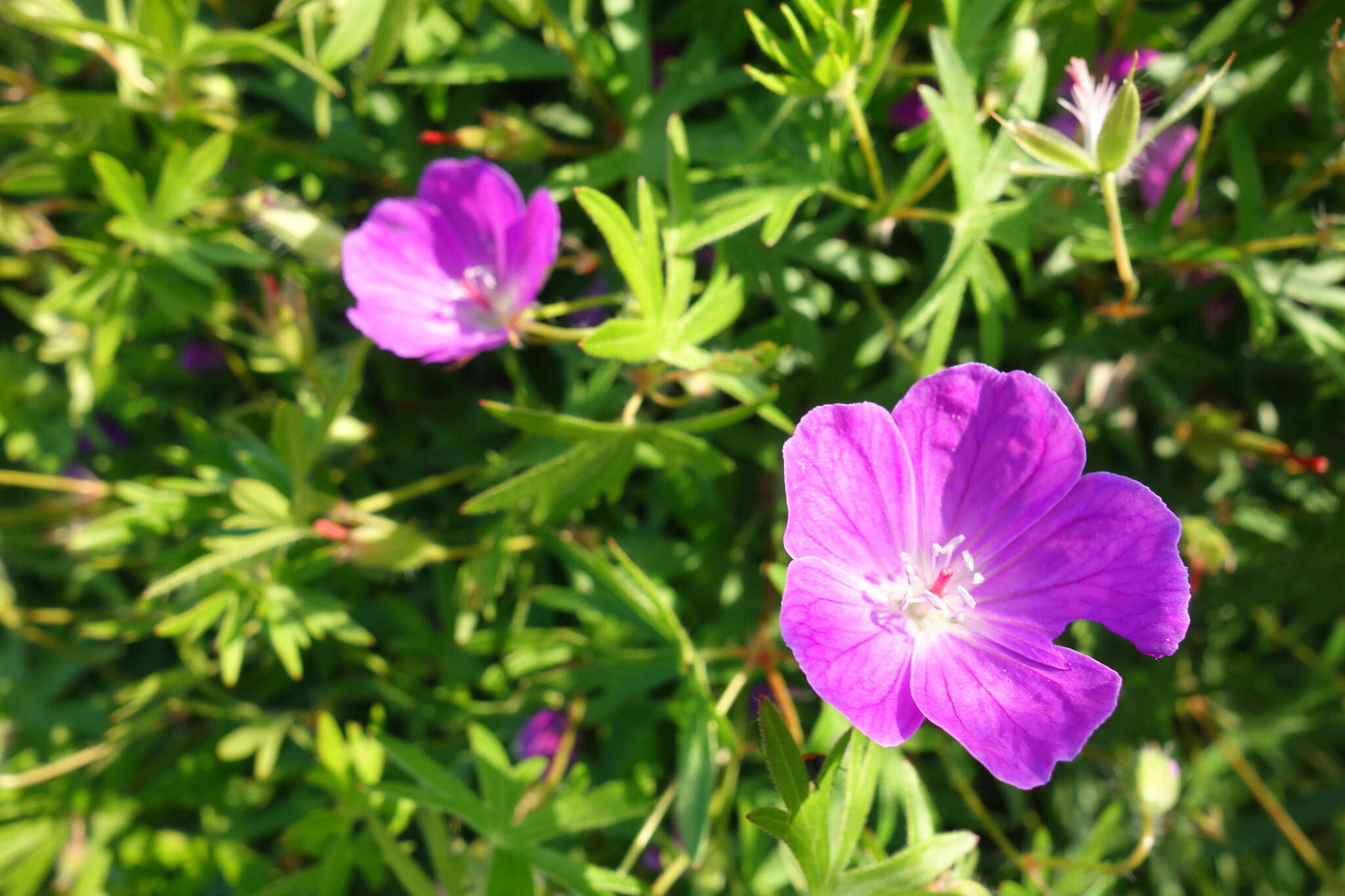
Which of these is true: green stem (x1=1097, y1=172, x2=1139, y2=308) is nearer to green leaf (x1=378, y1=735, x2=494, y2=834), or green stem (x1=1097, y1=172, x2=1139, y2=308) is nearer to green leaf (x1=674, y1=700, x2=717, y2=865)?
green leaf (x1=674, y1=700, x2=717, y2=865)

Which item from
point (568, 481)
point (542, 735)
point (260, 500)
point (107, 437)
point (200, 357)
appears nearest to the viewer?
point (568, 481)

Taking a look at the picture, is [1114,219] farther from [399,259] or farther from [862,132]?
[399,259]

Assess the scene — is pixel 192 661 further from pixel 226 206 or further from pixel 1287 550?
pixel 1287 550

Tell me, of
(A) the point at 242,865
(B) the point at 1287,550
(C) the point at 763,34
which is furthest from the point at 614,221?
(A) the point at 242,865

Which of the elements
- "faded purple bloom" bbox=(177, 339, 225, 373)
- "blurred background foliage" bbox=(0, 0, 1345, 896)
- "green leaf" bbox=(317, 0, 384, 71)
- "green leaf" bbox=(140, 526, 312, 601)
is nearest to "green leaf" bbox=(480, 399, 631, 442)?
"blurred background foliage" bbox=(0, 0, 1345, 896)

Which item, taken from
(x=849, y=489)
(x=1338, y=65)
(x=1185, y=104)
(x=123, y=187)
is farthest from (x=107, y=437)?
(x=1338, y=65)

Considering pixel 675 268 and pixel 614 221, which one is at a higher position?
pixel 614 221
